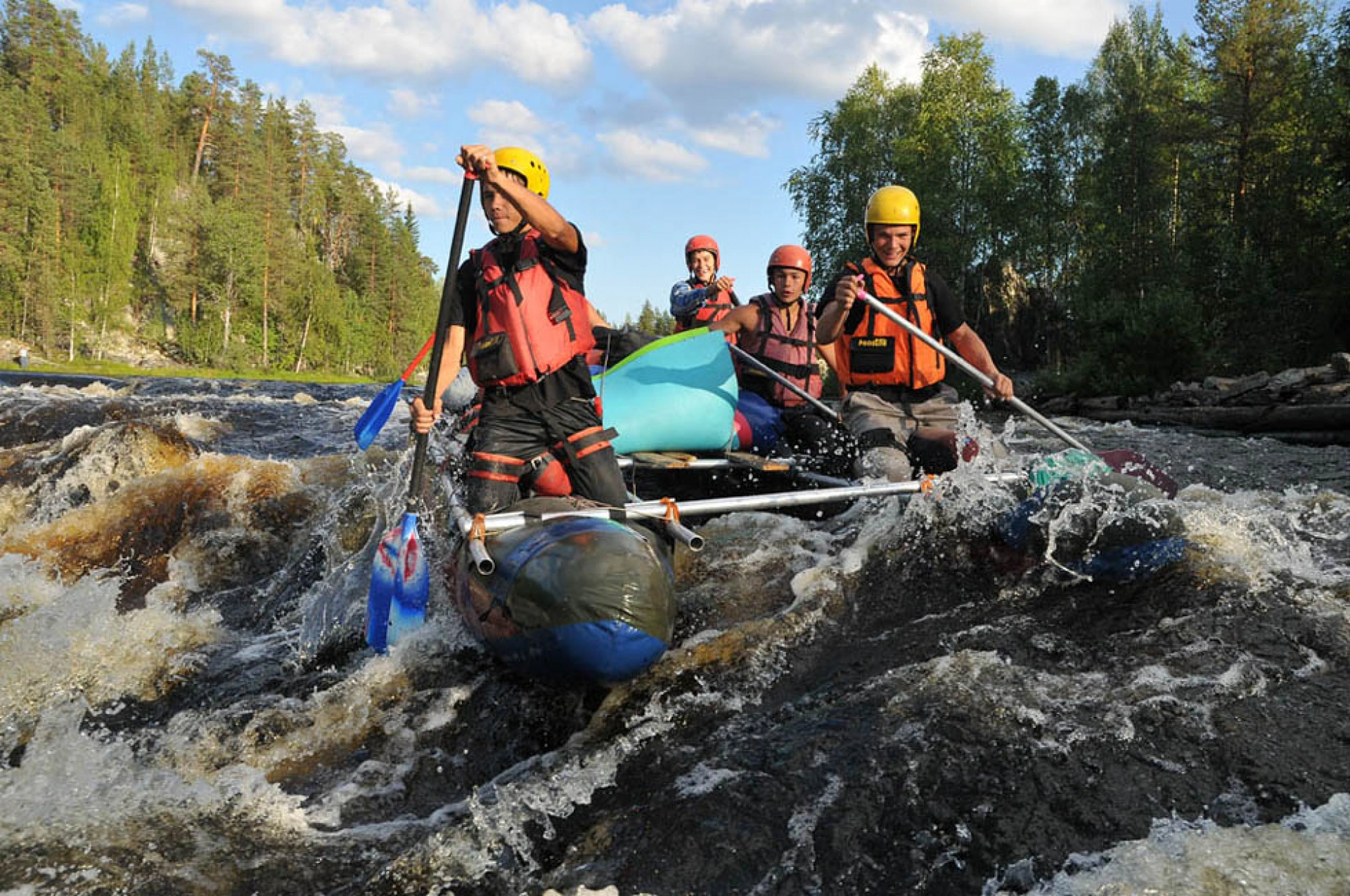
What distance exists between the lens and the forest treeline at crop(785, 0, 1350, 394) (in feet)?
59.8

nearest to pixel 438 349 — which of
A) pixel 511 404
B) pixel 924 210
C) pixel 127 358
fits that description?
pixel 511 404

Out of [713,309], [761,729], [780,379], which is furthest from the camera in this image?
[713,309]

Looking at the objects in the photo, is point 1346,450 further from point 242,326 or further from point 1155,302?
point 242,326

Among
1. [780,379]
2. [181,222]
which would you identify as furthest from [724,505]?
[181,222]

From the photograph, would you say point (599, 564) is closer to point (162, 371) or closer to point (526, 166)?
point (526, 166)

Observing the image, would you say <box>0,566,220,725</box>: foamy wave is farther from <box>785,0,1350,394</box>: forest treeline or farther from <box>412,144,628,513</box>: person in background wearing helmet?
<box>785,0,1350,394</box>: forest treeline

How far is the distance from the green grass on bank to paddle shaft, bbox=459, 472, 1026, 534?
1249 inches

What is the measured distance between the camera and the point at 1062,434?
16.2 ft

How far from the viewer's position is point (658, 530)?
3791mm

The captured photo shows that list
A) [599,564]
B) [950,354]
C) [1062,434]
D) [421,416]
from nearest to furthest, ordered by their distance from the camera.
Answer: [599,564]
[421,416]
[950,354]
[1062,434]

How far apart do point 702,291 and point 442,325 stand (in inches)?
177

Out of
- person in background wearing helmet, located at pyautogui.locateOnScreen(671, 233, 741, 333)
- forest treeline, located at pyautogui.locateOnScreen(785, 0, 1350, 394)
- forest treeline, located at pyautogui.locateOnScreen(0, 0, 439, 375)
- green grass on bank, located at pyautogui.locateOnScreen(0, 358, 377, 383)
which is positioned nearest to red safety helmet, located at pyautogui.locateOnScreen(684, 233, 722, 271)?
person in background wearing helmet, located at pyautogui.locateOnScreen(671, 233, 741, 333)

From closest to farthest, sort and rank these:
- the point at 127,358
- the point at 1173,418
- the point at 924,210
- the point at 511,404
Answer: the point at 511,404, the point at 1173,418, the point at 924,210, the point at 127,358

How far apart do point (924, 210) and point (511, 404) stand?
23.5 metres
